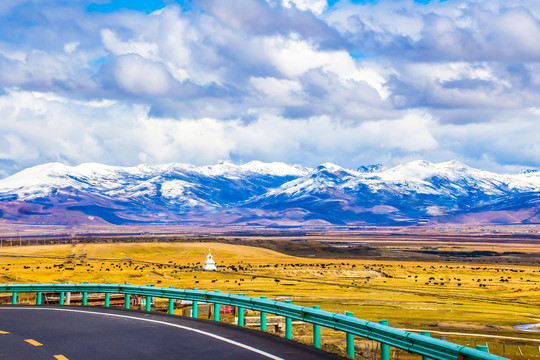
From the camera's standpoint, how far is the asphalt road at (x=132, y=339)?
1427 centimetres

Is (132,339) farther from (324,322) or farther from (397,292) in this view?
(397,292)

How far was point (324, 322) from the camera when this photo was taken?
1540cm

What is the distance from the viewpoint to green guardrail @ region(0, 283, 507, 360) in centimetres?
1124

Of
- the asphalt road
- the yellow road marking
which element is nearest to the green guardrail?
the asphalt road

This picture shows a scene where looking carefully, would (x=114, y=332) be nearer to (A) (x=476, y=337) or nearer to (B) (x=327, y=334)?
(B) (x=327, y=334)

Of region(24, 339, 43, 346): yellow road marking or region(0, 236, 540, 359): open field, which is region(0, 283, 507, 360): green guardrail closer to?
region(0, 236, 540, 359): open field

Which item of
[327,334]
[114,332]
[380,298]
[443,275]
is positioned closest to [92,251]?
[443,275]

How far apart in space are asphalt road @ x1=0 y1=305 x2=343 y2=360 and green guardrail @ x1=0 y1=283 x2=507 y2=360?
60 cm

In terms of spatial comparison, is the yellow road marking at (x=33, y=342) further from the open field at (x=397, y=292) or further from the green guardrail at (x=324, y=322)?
the open field at (x=397, y=292)

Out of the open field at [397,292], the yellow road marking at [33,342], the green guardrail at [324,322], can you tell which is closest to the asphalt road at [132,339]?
the yellow road marking at [33,342]

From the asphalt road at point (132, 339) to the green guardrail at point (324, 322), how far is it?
1.97 ft

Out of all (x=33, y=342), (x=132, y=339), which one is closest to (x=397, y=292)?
(x=132, y=339)

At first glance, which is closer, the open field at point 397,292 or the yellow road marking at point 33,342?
the yellow road marking at point 33,342

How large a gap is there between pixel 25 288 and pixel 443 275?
72922mm
